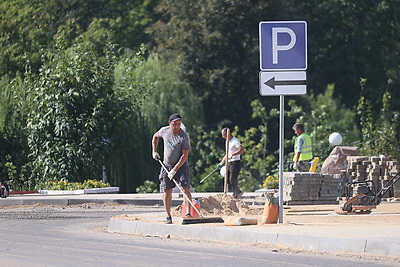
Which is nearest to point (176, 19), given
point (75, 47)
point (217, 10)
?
point (217, 10)

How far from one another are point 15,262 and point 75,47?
80.8 ft

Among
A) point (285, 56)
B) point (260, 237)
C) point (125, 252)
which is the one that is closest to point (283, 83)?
point (285, 56)

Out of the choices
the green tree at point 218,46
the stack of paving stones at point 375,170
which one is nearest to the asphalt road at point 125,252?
the stack of paving stones at point 375,170

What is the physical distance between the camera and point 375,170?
27.1 meters

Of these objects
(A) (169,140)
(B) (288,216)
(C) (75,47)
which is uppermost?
(C) (75,47)

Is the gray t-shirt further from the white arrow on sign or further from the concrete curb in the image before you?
the white arrow on sign

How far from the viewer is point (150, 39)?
182ft

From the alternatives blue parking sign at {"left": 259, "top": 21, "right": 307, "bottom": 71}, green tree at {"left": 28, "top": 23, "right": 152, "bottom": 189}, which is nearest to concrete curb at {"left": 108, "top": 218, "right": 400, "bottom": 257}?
blue parking sign at {"left": 259, "top": 21, "right": 307, "bottom": 71}

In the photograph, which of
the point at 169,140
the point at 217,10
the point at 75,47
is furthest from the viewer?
the point at 217,10

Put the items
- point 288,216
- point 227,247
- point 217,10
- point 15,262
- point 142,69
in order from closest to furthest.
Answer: point 15,262 < point 227,247 < point 288,216 < point 142,69 < point 217,10

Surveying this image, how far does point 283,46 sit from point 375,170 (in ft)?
36.4

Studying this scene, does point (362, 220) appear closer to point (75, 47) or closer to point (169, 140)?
point (169, 140)

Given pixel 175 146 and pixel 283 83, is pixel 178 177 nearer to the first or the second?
pixel 175 146

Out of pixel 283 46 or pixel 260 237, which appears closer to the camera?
pixel 260 237
